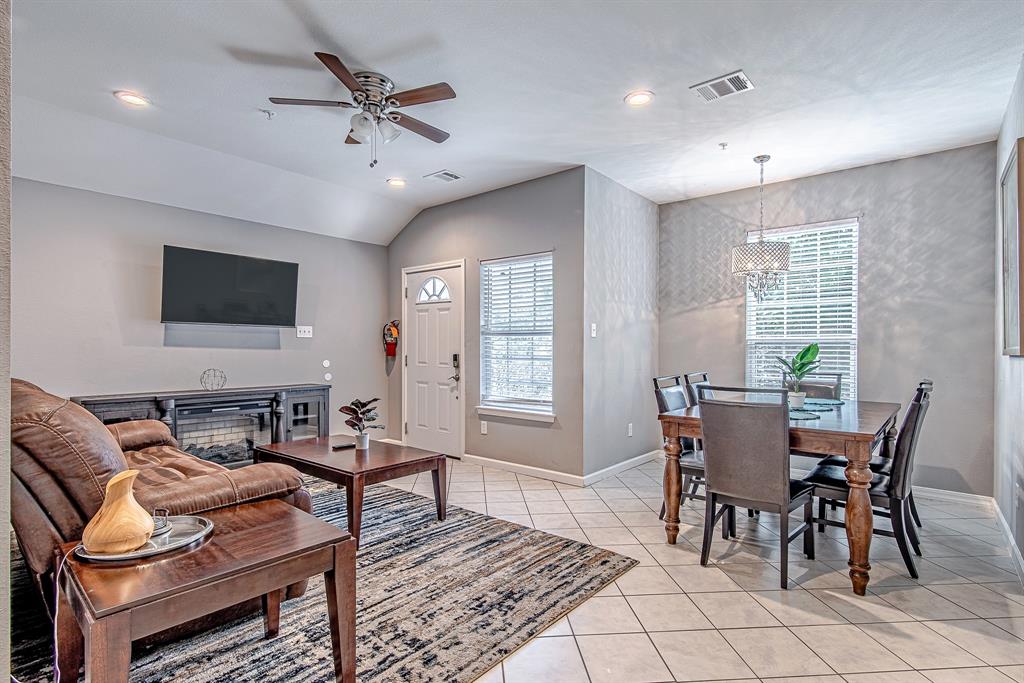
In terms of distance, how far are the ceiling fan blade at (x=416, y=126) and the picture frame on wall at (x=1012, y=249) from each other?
297 centimetres

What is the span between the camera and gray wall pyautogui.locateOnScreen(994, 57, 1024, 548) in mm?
2701

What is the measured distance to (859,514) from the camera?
2.48 metres

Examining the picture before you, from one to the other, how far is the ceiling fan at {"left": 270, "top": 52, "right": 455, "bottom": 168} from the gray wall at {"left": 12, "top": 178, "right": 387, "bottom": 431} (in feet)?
7.83

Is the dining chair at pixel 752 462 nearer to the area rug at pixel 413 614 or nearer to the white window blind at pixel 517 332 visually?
the area rug at pixel 413 614

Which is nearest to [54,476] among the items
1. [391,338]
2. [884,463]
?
[884,463]

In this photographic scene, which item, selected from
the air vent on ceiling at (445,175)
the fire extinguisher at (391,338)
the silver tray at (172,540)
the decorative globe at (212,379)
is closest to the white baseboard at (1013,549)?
the silver tray at (172,540)

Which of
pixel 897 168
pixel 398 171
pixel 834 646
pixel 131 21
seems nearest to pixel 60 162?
pixel 131 21

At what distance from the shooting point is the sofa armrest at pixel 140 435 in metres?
3.26

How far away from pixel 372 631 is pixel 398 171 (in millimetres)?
3694

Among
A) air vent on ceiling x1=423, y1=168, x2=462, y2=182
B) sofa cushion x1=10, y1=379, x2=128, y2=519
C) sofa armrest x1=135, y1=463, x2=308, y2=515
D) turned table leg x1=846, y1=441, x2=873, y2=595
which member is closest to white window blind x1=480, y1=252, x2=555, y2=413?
air vent on ceiling x1=423, y1=168, x2=462, y2=182

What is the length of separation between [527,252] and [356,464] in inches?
99.7

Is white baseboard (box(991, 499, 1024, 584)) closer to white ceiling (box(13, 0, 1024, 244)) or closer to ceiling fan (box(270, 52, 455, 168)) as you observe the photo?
white ceiling (box(13, 0, 1024, 244))

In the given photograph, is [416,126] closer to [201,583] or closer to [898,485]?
[201,583]

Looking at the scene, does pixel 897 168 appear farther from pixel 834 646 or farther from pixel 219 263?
pixel 219 263
